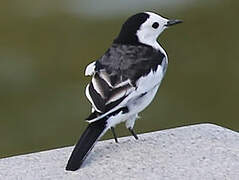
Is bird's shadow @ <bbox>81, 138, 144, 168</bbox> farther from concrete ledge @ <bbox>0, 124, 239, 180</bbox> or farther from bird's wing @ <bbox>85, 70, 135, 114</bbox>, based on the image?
bird's wing @ <bbox>85, 70, 135, 114</bbox>

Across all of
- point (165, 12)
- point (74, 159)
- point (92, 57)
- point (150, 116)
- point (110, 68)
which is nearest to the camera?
point (74, 159)

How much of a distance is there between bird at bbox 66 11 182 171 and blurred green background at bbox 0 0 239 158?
2.88 m

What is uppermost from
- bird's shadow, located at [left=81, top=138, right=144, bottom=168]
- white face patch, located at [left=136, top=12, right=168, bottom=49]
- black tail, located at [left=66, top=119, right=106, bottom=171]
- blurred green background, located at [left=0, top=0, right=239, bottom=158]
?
white face patch, located at [left=136, top=12, right=168, bottom=49]

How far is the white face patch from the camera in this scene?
3.70m

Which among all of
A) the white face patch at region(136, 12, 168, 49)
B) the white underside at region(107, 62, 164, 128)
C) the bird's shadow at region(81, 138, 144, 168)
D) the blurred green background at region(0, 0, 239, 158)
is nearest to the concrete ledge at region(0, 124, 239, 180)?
the bird's shadow at region(81, 138, 144, 168)

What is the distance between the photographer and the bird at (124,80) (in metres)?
3.25

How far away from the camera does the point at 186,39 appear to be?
8.64 metres

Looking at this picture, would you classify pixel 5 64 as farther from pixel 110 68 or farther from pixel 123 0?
pixel 110 68

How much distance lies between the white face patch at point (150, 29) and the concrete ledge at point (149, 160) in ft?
1.41

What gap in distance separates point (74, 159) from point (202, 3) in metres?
6.54

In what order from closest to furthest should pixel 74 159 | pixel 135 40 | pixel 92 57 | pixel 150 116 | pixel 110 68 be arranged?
pixel 74 159 → pixel 110 68 → pixel 135 40 → pixel 150 116 → pixel 92 57

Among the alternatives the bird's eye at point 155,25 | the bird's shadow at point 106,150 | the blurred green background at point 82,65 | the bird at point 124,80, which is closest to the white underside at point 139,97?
the bird at point 124,80

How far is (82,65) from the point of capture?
321 inches

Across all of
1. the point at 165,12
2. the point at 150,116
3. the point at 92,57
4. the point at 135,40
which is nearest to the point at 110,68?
the point at 135,40
